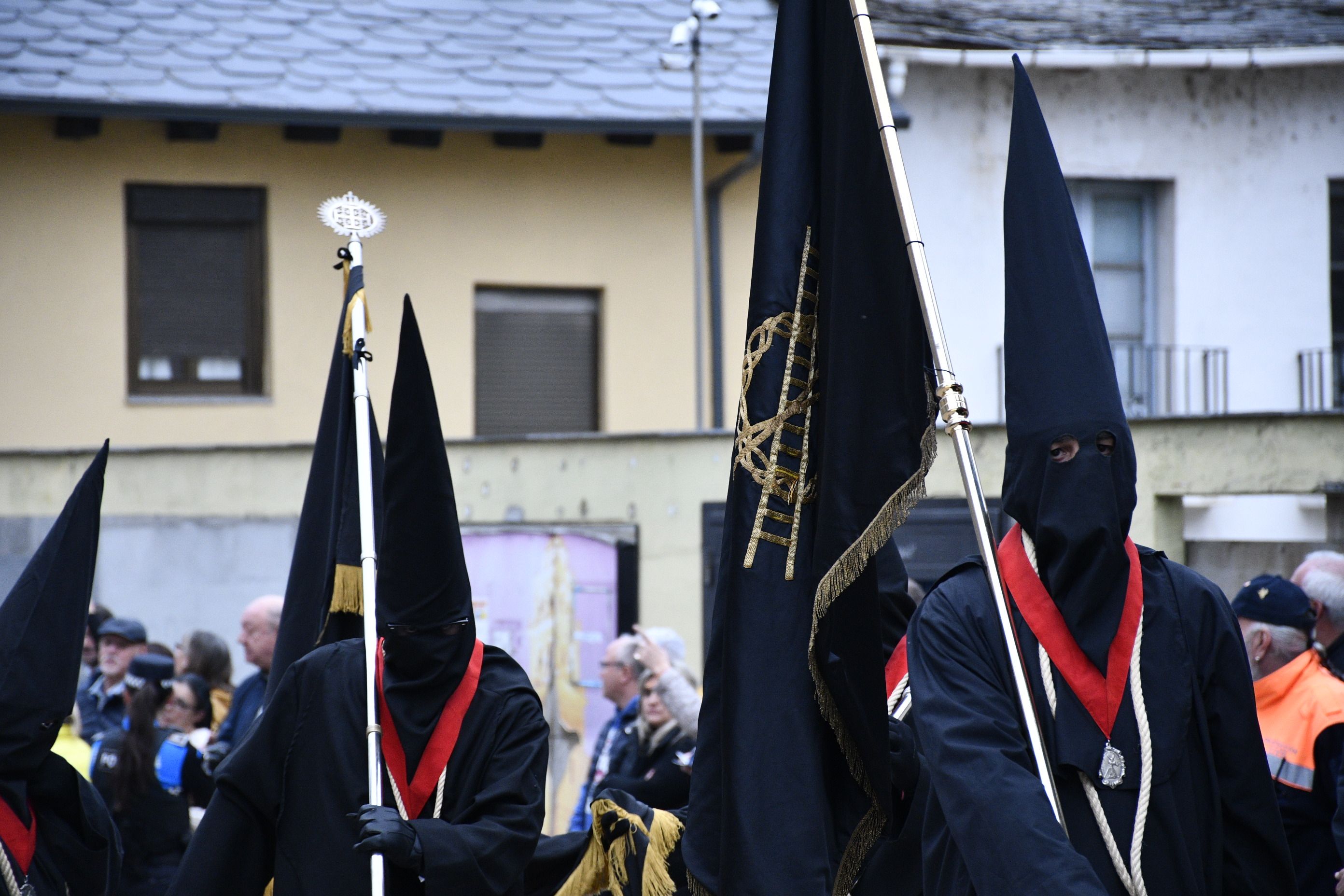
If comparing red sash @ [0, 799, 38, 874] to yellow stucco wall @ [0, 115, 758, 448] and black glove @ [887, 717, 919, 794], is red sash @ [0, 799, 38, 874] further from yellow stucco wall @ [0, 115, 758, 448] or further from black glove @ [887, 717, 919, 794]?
yellow stucco wall @ [0, 115, 758, 448]

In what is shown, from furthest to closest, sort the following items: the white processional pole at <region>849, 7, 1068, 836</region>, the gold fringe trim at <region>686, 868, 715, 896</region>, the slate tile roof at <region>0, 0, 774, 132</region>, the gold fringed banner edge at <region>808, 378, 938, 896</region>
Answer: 1. the slate tile roof at <region>0, 0, 774, 132</region>
2. the gold fringe trim at <region>686, 868, 715, 896</region>
3. the gold fringed banner edge at <region>808, 378, 938, 896</region>
4. the white processional pole at <region>849, 7, 1068, 836</region>

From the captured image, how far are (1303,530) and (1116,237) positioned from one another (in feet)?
11.7

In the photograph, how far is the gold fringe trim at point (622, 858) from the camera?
4.84 meters

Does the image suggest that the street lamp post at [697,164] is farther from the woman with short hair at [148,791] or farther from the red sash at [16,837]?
the red sash at [16,837]

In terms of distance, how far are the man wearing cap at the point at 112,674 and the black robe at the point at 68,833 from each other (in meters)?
2.57

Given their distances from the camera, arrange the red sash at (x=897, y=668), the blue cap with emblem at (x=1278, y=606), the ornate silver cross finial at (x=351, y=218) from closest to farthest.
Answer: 1. the red sash at (x=897, y=668)
2. the blue cap with emblem at (x=1278, y=606)
3. the ornate silver cross finial at (x=351, y=218)

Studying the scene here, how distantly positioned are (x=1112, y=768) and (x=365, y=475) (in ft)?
8.35

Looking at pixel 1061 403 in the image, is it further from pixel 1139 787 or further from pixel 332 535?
pixel 332 535

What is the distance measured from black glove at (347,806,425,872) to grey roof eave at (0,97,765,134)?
10.0 m

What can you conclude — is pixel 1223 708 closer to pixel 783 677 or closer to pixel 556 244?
pixel 783 677

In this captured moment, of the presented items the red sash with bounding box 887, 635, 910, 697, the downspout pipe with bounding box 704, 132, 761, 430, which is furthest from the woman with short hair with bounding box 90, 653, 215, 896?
the downspout pipe with bounding box 704, 132, 761, 430

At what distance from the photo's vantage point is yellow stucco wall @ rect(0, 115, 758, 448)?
12906mm

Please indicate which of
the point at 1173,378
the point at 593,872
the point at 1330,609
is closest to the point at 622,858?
the point at 593,872

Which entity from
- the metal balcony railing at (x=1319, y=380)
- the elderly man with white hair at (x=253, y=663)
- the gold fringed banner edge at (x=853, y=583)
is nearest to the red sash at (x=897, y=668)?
the gold fringed banner edge at (x=853, y=583)
